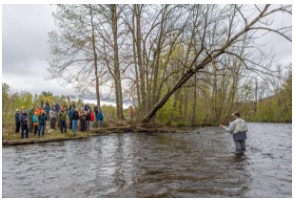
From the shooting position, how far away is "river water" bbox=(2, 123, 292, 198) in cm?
832

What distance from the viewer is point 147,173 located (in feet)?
34.2

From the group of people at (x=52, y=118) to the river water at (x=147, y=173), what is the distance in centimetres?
439

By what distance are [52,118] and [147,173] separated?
15.0 m

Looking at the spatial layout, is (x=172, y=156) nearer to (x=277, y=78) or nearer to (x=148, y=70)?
(x=277, y=78)

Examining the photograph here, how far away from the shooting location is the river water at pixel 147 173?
8.32m

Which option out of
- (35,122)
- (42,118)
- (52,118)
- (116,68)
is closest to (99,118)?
(52,118)

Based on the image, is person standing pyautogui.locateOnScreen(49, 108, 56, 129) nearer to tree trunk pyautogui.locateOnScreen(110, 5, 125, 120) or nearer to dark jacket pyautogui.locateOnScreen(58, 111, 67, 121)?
dark jacket pyautogui.locateOnScreen(58, 111, 67, 121)

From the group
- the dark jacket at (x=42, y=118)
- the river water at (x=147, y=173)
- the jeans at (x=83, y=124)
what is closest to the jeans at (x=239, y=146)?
the river water at (x=147, y=173)

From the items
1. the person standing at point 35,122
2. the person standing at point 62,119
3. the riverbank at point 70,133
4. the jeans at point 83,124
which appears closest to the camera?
the riverbank at point 70,133

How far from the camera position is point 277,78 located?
47.7 feet

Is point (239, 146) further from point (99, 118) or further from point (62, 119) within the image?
point (99, 118)

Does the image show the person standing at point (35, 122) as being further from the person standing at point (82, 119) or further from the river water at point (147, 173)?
the river water at point (147, 173)

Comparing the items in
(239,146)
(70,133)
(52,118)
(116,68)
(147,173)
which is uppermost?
(116,68)

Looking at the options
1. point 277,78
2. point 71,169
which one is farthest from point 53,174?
point 277,78
